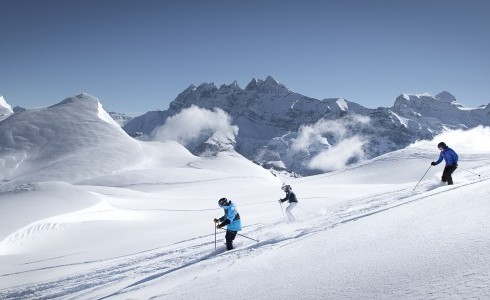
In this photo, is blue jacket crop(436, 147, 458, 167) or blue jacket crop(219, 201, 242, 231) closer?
blue jacket crop(219, 201, 242, 231)

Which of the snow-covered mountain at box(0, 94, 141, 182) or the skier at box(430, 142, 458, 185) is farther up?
the snow-covered mountain at box(0, 94, 141, 182)

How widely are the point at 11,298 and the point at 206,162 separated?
78.7 meters

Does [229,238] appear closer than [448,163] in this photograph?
Yes

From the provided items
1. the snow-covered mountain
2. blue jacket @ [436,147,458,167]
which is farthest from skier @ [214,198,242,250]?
the snow-covered mountain

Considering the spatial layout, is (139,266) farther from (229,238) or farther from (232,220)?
(232,220)

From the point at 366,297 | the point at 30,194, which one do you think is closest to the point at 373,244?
the point at 366,297

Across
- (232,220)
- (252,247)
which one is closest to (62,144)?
(232,220)

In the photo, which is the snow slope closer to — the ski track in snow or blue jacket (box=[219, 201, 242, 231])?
the ski track in snow

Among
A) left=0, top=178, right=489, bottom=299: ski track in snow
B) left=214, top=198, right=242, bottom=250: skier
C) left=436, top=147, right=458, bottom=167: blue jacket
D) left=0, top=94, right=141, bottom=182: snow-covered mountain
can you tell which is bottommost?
left=0, top=178, right=489, bottom=299: ski track in snow

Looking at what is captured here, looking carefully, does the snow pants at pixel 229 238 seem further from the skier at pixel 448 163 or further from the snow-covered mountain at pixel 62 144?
the snow-covered mountain at pixel 62 144

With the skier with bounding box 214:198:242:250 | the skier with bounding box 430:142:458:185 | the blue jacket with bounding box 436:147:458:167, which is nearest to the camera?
the skier with bounding box 214:198:242:250

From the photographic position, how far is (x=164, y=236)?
20.0 m

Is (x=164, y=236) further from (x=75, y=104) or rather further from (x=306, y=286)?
(x=75, y=104)

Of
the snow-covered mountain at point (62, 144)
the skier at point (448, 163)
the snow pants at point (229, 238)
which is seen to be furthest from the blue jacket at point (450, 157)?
the snow-covered mountain at point (62, 144)
